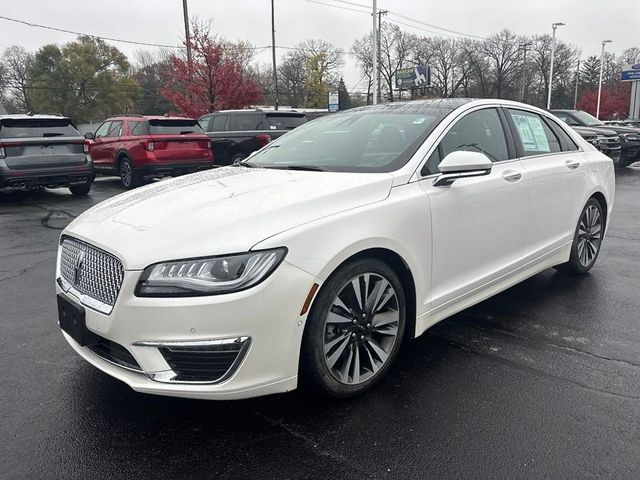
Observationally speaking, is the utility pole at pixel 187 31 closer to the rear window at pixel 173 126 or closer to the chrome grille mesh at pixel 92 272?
the rear window at pixel 173 126

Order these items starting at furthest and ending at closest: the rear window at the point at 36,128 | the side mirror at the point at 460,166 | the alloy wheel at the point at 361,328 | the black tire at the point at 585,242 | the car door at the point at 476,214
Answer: the rear window at the point at 36,128 → the black tire at the point at 585,242 → the car door at the point at 476,214 → the side mirror at the point at 460,166 → the alloy wheel at the point at 361,328

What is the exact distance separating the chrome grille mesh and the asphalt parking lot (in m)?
0.68

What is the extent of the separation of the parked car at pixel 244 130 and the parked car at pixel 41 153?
4262 millimetres

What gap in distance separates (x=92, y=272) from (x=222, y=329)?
815mm

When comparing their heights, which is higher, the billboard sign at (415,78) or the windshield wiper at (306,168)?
the billboard sign at (415,78)

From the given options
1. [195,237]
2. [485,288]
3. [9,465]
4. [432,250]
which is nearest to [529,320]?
[485,288]

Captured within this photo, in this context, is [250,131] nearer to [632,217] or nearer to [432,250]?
[632,217]

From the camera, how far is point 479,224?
348cm

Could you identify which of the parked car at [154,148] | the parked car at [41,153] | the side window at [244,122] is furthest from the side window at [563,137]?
the side window at [244,122]

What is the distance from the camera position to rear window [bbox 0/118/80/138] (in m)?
9.68

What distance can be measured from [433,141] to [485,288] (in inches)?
43.2

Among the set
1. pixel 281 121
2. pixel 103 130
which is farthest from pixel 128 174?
pixel 281 121

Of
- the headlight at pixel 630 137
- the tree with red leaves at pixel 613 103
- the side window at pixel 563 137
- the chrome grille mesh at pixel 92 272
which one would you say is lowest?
the chrome grille mesh at pixel 92 272

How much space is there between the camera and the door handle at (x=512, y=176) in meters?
3.76
